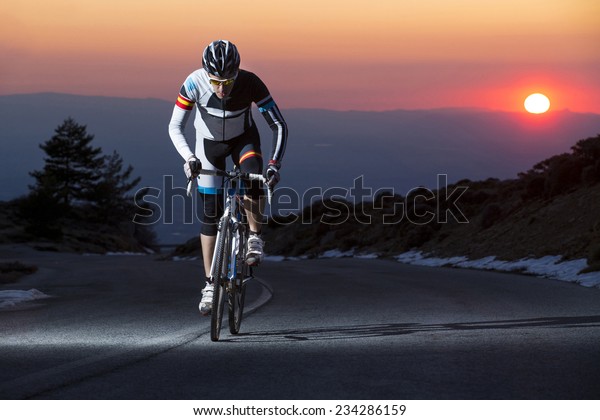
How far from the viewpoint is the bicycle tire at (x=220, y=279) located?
8422 millimetres

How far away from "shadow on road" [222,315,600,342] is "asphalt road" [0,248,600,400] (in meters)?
0.02

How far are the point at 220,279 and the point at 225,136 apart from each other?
1424mm

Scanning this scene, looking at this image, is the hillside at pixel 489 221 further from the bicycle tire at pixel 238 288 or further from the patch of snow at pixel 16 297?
the bicycle tire at pixel 238 288

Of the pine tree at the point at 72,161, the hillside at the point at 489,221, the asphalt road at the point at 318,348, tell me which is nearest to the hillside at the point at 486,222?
the hillside at the point at 489,221

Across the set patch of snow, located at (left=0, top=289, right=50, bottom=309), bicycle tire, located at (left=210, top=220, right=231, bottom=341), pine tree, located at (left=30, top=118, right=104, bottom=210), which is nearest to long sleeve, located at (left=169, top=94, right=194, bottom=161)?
bicycle tire, located at (left=210, top=220, right=231, bottom=341)

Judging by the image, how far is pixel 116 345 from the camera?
829cm

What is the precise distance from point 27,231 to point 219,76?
85.6 meters

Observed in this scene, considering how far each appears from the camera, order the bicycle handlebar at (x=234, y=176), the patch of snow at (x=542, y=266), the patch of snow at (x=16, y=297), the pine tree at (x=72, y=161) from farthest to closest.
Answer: the pine tree at (x=72, y=161) → the patch of snow at (x=542, y=266) → the patch of snow at (x=16, y=297) → the bicycle handlebar at (x=234, y=176)

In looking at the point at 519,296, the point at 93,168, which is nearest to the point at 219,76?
the point at 519,296

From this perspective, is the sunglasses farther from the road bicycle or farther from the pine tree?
the pine tree

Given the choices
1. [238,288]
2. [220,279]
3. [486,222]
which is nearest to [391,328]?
[238,288]

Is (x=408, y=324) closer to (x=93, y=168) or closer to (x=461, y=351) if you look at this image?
(x=461, y=351)

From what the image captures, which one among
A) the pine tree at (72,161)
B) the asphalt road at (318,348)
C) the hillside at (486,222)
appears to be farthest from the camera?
the pine tree at (72,161)

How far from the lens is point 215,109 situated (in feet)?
29.8
